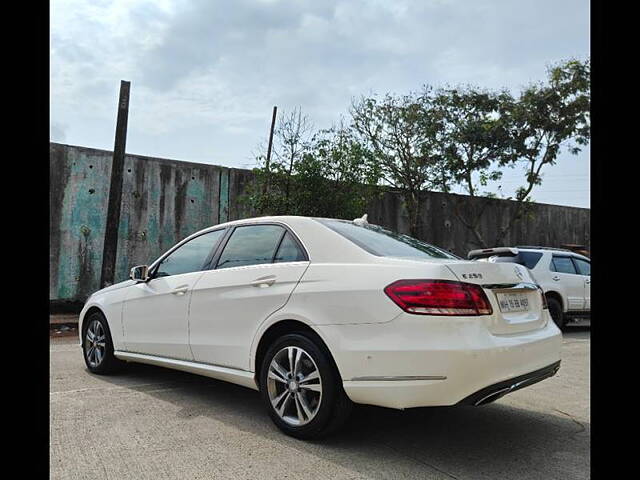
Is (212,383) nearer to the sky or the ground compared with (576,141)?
nearer to the ground

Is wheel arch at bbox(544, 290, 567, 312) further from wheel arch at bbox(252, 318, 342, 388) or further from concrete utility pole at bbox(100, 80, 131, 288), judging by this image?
concrete utility pole at bbox(100, 80, 131, 288)

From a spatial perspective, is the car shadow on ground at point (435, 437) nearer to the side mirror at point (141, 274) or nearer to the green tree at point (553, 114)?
the side mirror at point (141, 274)

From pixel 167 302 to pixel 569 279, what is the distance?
8.20 m

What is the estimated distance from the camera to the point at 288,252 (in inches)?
162

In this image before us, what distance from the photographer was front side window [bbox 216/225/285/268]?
4277 mm

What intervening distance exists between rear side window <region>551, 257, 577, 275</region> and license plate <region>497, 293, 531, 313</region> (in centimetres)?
728

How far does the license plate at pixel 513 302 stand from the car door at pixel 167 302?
7.94ft

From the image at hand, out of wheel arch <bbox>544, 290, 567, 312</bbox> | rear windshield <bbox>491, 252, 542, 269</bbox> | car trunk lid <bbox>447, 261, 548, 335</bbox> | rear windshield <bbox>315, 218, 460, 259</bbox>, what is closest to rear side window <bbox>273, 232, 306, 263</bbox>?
rear windshield <bbox>315, 218, 460, 259</bbox>

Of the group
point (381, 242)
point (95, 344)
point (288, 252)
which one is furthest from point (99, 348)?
point (381, 242)

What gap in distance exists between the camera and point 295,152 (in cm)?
1139

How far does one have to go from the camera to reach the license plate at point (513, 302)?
11.6 ft
